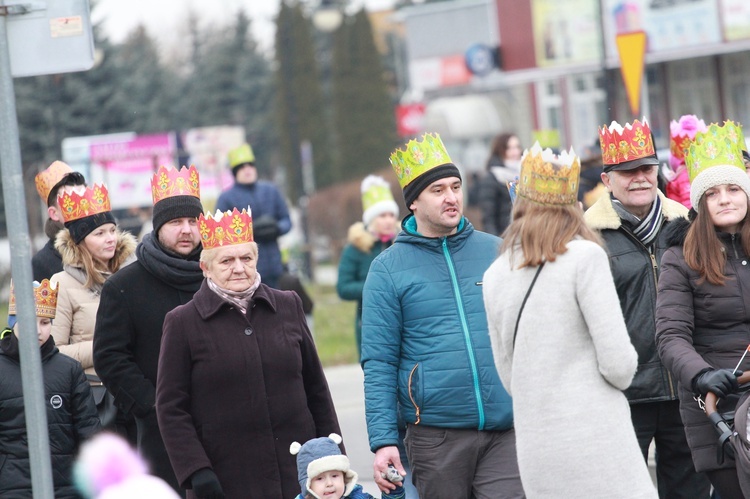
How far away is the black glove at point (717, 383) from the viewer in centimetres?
513

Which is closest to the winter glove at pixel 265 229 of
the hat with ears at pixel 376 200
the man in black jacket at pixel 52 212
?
the hat with ears at pixel 376 200

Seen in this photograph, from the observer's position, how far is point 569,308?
440cm

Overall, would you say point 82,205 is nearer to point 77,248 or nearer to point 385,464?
point 77,248

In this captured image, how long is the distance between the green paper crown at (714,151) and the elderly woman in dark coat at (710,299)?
0.11 metres

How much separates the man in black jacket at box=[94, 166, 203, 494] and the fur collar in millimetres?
1877

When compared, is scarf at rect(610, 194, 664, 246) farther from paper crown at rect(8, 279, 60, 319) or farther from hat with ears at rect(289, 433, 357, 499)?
paper crown at rect(8, 279, 60, 319)

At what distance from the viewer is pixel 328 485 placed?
546 cm

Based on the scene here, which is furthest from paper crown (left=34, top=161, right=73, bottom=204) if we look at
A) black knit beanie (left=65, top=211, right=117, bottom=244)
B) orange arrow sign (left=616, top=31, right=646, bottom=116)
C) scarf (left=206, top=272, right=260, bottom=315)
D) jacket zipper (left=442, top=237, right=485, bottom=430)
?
orange arrow sign (left=616, top=31, right=646, bottom=116)

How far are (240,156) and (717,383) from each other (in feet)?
26.9

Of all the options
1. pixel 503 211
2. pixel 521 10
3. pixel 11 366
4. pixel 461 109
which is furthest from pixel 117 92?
pixel 11 366

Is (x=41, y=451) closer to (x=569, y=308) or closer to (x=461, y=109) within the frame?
(x=569, y=308)

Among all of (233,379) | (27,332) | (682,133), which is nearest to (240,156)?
(682,133)

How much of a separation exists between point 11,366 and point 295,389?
149 centimetres

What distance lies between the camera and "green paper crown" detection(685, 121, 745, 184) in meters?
5.80
